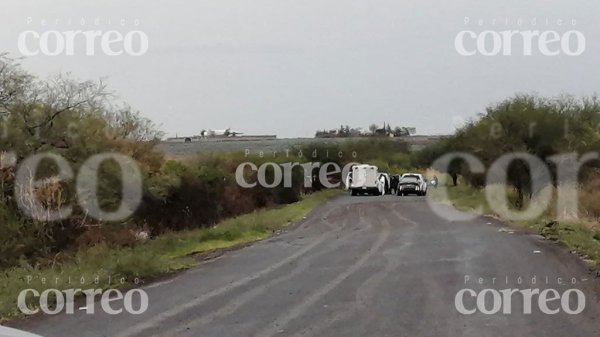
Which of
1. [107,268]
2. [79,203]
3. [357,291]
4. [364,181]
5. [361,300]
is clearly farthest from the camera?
[364,181]

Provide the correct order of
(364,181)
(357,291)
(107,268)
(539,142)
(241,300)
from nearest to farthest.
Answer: (241,300) → (357,291) → (107,268) → (539,142) → (364,181)

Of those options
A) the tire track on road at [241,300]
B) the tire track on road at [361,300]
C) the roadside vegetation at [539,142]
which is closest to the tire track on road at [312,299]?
the tire track on road at [361,300]

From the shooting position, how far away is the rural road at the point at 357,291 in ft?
34.1

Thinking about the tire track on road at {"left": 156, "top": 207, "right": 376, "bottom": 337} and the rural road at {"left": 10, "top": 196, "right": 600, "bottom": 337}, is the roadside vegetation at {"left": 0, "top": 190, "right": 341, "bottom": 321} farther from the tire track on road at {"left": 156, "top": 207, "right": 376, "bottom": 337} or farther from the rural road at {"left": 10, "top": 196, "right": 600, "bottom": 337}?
the tire track on road at {"left": 156, "top": 207, "right": 376, "bottom": 337}

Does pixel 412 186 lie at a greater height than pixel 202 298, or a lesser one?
lesser

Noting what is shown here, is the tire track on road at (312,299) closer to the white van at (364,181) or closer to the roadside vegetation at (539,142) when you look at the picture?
the roadside vegetation at (539,142)

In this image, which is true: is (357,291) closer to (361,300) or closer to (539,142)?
(361,300)

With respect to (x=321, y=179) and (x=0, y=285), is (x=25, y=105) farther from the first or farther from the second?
(x=321, y=179)

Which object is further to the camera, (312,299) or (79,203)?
(79,203)

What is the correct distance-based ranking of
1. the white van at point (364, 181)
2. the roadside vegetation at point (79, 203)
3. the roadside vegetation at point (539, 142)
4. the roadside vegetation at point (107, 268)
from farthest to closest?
the white van at point (364, 181), the roadside vegetation at point (539, 142), the roadside vegetation at point (79, 203), the roadside vegetation at point (107, 268)

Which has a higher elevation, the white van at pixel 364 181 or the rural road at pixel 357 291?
the rural road at pixel 357 291

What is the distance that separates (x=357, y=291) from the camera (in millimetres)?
13539

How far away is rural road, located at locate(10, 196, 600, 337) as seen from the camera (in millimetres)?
10398

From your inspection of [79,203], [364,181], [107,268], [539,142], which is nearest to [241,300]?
[107,268]
